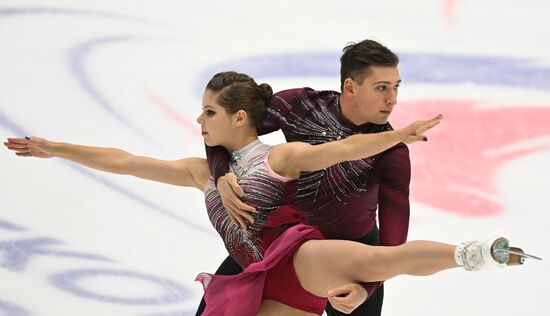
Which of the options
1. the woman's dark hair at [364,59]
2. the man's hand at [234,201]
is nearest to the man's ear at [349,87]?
the woman's dark hair at [364,59]

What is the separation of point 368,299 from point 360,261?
63cm

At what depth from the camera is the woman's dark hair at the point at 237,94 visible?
3.51 m

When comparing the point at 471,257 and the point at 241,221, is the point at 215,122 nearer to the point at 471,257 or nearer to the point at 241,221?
the point at 241,221

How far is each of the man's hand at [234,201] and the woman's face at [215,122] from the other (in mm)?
164

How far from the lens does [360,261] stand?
3.09 m

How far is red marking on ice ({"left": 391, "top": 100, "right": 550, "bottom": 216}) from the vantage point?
491 centimetres

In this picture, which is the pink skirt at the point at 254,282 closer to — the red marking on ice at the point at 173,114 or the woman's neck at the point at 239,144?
the woman's neck at the point at 239,144

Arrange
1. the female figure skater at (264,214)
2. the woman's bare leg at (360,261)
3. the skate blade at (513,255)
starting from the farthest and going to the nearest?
1. the female figure skater at (264,214)
2. the woman's bare leg at (360,261)
3. the skate blade at (513,255)

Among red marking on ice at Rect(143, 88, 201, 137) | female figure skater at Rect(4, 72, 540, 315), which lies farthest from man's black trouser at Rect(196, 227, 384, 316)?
red marking on ice at Rect(143, 88, 201, 137)

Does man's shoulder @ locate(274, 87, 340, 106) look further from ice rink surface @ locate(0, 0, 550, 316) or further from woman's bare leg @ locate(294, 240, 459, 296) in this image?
ice rink surface @ locate(0, 0, 550, 316)

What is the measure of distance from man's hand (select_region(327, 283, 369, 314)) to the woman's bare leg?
50 millimetres

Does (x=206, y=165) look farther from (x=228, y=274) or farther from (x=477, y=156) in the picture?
(x=477, y=156)

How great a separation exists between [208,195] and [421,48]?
8.76ft

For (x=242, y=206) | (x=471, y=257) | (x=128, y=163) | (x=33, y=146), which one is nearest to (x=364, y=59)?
(x=242, y=206)
